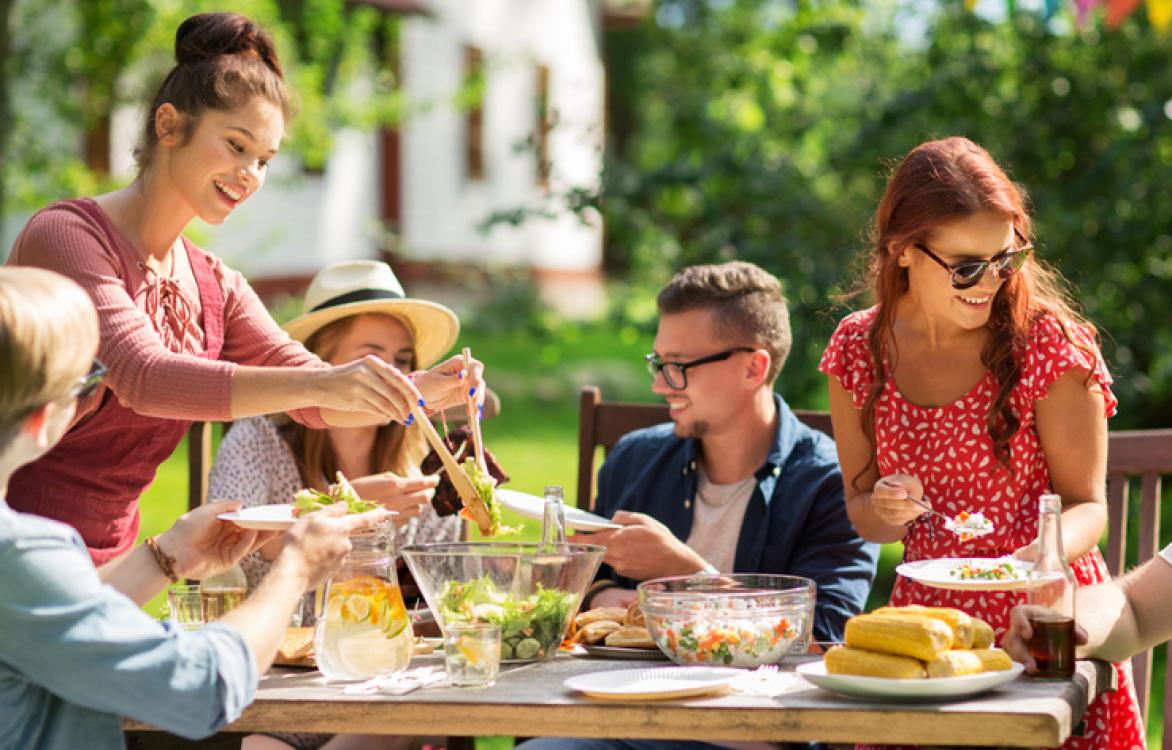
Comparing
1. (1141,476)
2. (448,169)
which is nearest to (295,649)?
(1141,476)

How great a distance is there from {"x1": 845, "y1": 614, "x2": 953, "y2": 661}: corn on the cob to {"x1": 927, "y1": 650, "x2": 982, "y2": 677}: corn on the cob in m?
0.01

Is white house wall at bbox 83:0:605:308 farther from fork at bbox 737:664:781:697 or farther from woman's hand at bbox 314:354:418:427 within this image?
fork at bbox 737:664:781:697

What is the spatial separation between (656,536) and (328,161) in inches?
556

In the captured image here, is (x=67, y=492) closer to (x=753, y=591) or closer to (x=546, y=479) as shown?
(x=753, y=591)

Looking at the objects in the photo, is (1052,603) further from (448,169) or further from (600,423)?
(448,169)

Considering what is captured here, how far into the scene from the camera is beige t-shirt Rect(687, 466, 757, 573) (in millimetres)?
3689

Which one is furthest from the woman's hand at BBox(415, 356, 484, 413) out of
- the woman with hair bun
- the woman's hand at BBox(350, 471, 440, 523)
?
the woman's hand at BBox(350, 471, 440, 523)

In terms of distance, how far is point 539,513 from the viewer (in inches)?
118

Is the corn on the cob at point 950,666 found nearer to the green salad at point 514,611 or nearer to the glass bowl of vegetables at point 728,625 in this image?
the glass bowl of vegetables at point 728,625

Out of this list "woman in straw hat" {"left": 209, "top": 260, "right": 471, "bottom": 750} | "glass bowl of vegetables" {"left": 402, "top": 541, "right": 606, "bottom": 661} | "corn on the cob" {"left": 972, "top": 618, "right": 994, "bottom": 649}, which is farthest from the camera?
"woman in straw hat" {"left": 209, "top": 260, "right": 471, "bottom": 750}

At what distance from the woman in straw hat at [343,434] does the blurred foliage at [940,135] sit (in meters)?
2.22

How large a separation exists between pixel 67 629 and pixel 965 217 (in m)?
1.93

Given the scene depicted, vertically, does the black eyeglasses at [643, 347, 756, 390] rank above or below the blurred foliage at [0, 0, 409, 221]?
below

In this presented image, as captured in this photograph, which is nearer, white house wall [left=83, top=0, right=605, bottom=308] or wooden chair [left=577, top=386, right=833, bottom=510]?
wooden chair [left=577, top=386, right=833, bottom=510]
